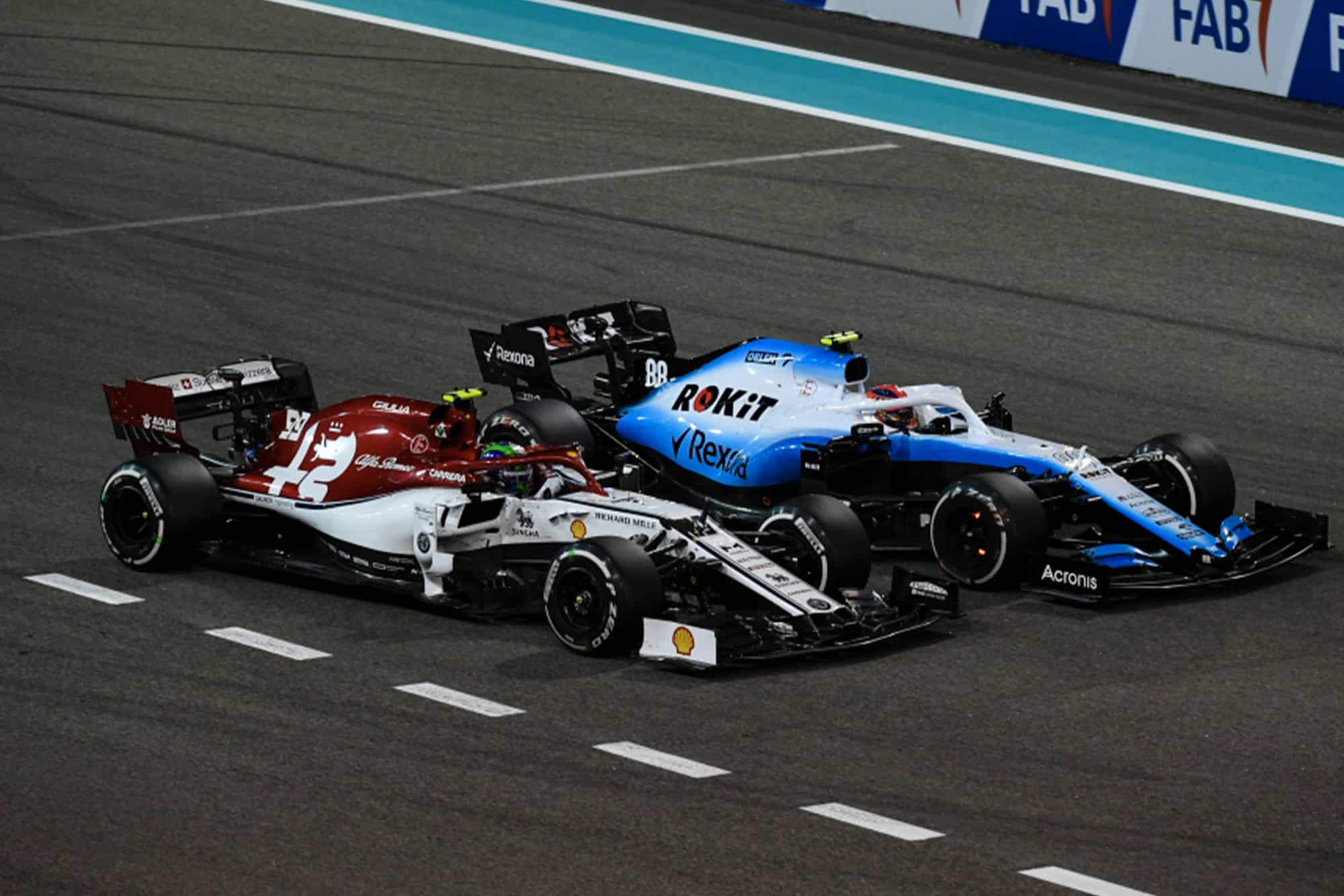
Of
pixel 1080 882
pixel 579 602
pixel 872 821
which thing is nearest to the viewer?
pixel 1080 882

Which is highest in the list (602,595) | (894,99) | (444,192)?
(894,99)

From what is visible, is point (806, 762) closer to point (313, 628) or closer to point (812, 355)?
point (313, 628)

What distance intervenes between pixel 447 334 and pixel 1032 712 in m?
8.26

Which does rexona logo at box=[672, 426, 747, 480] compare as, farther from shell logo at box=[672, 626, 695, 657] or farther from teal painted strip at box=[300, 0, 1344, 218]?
teal painted strip at box=[300, 0, 1344, 218]

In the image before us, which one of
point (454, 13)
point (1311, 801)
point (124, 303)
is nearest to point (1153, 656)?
point (1311, 801)

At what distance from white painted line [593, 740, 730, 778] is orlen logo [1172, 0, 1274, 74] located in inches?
615

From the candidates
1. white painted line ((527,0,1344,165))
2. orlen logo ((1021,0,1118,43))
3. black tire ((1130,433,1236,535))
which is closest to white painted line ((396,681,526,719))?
black tire ((1130,433,1236,535))

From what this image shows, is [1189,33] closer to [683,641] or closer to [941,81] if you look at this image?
[941,81]

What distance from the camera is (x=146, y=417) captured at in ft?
46.8

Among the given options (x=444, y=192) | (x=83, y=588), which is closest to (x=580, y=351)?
(x=83, y=588)

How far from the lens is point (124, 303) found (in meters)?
19.7

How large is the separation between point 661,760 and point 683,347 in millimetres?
8099

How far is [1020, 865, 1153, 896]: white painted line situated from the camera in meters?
9.71

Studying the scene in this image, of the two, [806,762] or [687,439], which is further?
[687,439]
